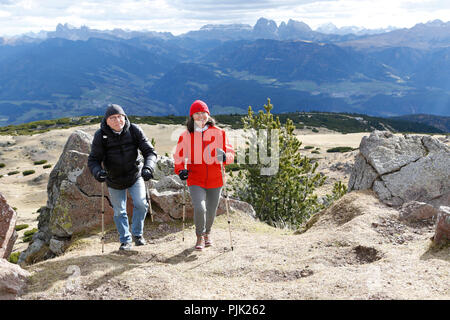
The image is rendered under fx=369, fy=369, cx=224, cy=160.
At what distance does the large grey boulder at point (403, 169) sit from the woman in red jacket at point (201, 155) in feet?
20.5

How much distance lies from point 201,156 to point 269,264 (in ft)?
9.10

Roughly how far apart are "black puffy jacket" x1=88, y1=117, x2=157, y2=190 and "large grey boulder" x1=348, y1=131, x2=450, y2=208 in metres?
7.88

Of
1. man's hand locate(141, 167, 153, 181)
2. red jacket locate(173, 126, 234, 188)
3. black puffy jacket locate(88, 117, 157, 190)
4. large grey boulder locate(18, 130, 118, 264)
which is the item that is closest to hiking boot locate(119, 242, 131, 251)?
black puffy jacket locate(88, 117, 157, 190)

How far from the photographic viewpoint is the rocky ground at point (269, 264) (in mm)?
6043

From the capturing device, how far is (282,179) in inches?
627

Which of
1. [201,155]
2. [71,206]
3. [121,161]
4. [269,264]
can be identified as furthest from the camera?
[71,206]

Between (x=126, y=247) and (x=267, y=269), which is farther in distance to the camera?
(x=126, y=247)

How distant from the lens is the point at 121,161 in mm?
8109

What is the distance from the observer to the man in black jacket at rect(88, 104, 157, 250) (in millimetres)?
7895

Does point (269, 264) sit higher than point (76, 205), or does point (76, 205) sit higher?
point (269, 264)

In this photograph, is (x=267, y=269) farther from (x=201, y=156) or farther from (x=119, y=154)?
(x=119, y=154)

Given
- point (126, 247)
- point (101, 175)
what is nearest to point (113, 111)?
point (101, 175)
